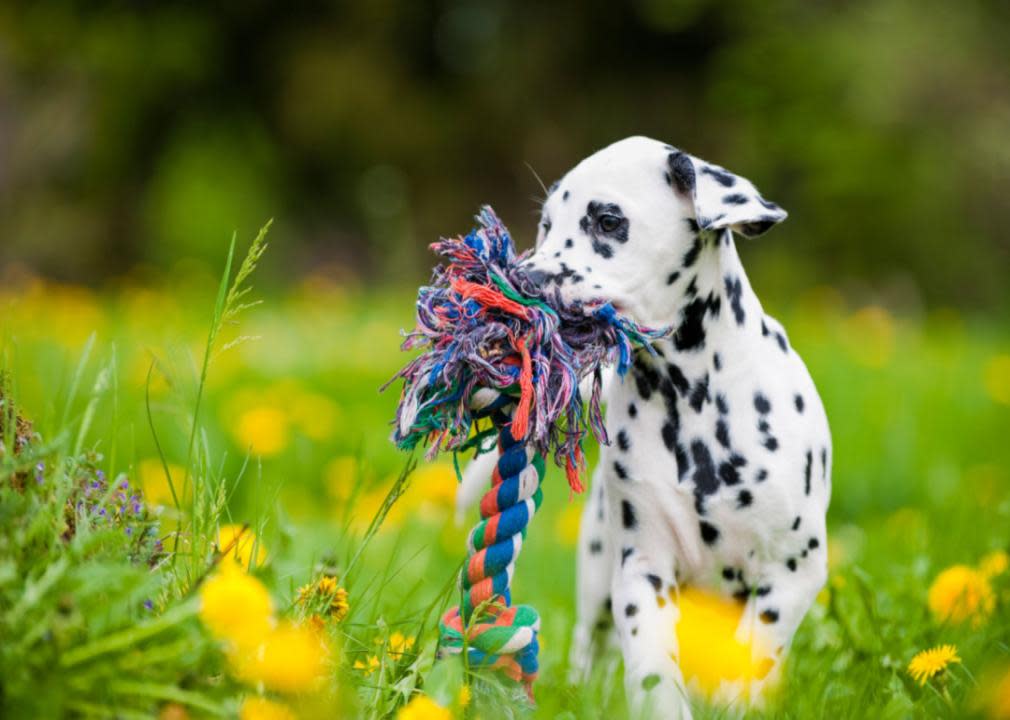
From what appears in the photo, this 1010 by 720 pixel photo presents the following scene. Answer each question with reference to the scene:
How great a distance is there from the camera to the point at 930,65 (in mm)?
12148

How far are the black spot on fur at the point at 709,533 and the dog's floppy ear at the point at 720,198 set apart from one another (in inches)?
25.8

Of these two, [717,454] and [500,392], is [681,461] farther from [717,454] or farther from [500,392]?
[500,392]

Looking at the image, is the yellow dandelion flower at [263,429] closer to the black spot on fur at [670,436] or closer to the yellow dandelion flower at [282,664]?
the black spot on fur at [670,436]

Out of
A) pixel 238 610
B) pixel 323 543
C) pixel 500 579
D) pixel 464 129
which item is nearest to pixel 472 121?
pixel 464 129

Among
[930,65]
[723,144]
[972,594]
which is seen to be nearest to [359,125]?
[723,144]

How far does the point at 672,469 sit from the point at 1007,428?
169 inches

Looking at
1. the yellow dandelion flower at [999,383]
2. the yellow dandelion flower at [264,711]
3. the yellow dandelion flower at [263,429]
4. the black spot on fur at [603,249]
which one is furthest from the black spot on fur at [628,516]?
the yellow dandelion flower at [999,383]

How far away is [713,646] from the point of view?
194cm

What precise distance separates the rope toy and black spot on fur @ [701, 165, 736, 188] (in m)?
0.39

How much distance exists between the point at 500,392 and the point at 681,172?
66cm

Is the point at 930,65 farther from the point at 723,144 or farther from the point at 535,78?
the point at 535,78

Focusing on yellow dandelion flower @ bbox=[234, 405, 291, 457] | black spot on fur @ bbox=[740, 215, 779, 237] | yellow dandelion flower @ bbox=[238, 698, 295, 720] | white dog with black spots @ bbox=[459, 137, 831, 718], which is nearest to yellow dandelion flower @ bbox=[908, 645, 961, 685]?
white dog with black spots @ bbox=[459, 137, 831, 718]

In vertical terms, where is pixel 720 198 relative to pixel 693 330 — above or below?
above

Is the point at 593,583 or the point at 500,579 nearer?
the point at 500,579
